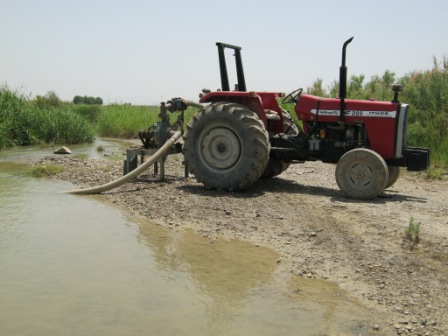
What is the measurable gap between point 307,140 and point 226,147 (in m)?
1.18

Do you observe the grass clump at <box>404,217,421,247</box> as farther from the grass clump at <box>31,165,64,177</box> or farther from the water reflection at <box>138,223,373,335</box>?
the grass clump at <box>31,165,64,177</box>

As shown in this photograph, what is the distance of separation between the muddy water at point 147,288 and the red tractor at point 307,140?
190cm

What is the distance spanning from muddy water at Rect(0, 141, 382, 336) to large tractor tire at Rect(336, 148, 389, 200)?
2.45 metres

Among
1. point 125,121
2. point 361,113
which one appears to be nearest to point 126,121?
point 125,121

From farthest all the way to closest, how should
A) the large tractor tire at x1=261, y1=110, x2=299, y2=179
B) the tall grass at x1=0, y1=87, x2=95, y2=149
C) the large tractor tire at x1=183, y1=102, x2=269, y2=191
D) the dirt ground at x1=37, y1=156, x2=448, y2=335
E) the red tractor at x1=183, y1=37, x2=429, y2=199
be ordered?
the tall grass at x1=0, y1=87, x2=95, y2=149 → the large tractor tire at x1=261, y1=110, x2=299, y2=179 → the large tractor tire at x1=183, y1=102, x2=269, y2=191 → the red tractor at x1=183, y1=37, x2=429, y2=199 → the dirt ground at x1=37, y1=156, x2=448, y2=335

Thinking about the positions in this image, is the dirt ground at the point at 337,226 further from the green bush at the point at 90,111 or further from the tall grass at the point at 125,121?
the green bush at the point at 90,111

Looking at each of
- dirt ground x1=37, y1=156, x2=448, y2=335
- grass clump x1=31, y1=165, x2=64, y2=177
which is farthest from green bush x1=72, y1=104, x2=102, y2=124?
dirt ground x1=37, y1=156, x2=448, y2=335

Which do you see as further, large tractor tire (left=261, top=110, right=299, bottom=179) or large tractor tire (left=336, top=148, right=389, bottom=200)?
large tractor tire (left=261, top=110, right=299, bottom=179)

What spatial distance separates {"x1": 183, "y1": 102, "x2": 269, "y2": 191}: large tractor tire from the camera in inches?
282

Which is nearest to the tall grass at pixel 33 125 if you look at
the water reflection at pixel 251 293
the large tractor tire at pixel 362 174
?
the large tractor tire at pixel 362 174

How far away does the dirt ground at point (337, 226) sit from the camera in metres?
3.88

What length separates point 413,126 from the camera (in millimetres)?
10547

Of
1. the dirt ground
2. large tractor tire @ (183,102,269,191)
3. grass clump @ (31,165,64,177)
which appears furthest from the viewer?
grass clump @ (31,165,64,177)

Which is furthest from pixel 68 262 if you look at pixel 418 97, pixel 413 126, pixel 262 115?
pixel 418 97
